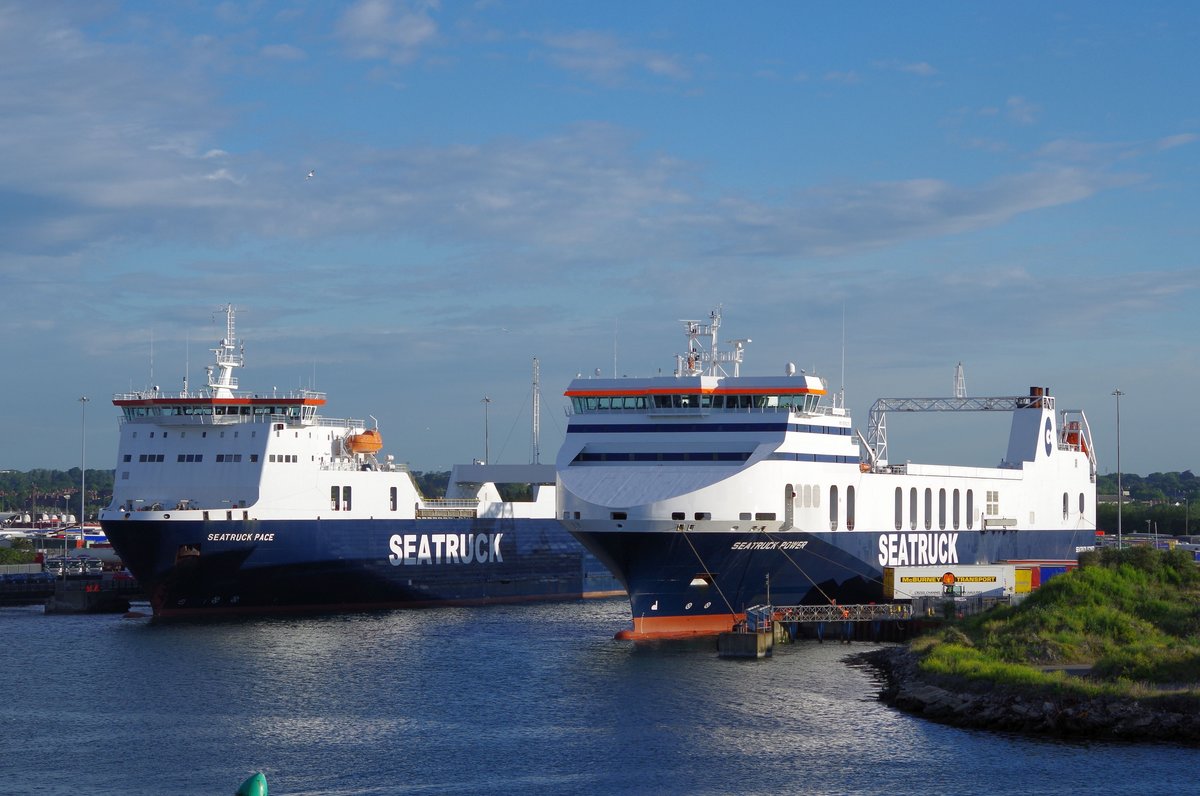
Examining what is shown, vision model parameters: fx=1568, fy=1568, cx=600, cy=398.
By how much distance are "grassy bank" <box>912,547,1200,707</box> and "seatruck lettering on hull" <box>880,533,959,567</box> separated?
326 inches

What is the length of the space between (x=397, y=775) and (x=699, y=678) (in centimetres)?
1493

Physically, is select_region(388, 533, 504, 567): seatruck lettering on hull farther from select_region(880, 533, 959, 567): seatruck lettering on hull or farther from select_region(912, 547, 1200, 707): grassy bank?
select_region(912, 547, 1200, 707): grassy bank

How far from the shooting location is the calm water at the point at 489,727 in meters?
35.1

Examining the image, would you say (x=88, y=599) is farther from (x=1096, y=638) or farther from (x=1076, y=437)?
(x=1076, y=437)

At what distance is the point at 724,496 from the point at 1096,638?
13724mm

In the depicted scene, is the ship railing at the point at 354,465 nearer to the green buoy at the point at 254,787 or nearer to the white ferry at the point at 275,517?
the white ferry at the point at 275,517

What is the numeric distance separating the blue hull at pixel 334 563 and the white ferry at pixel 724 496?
15945 millimetres

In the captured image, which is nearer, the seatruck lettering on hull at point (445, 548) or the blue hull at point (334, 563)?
the blue hull at point (334, 563)

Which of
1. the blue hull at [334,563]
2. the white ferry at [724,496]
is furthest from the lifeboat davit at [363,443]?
the white ferry at [724,496]

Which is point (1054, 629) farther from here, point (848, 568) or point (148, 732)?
point (148, 732)

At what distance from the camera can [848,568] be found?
2434 inches

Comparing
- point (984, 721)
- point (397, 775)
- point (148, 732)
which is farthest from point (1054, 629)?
point (148, 732)

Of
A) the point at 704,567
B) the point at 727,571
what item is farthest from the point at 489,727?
the point at 727,571

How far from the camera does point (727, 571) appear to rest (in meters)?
56.7
